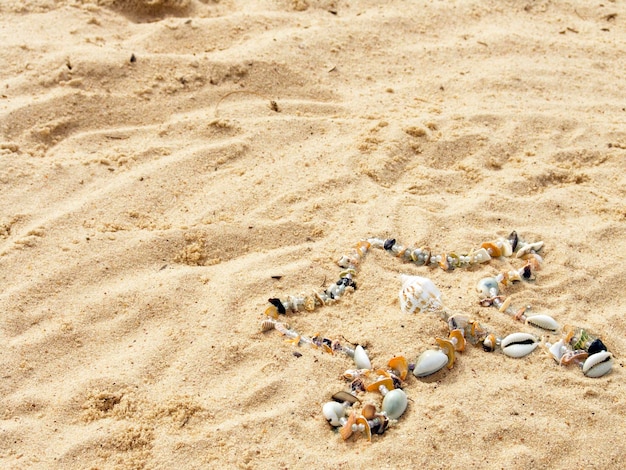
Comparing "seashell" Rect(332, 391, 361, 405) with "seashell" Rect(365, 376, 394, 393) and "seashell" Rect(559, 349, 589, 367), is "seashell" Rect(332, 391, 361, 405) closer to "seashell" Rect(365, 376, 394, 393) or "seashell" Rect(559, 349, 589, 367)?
"seashell" Rect(365, 376, 394, 393)

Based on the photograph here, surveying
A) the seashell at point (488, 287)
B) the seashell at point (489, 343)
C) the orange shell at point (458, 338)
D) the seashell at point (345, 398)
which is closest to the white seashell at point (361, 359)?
the seashell at point (345, 398)

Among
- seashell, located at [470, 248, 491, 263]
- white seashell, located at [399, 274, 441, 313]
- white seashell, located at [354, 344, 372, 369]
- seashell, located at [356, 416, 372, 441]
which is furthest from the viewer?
seashell, located at [470, 248, 491, 263]

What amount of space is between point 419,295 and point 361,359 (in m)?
0.37

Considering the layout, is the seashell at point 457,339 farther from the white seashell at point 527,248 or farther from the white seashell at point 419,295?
the white seashell at point 527,248

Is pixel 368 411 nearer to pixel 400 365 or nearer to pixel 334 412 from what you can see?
pixel 334 412

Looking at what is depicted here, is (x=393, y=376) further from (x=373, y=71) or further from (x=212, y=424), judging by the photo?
(x=373, y=71)

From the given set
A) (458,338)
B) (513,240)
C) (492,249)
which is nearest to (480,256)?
(492,249)

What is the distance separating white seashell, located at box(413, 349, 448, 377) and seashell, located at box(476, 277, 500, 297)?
0.46 meters

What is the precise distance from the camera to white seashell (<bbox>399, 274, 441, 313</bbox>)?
2.63m

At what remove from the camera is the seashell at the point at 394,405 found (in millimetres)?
2303

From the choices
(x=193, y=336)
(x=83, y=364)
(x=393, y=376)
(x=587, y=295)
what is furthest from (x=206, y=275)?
(x=587, y=295)

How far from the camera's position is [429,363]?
2.44 m

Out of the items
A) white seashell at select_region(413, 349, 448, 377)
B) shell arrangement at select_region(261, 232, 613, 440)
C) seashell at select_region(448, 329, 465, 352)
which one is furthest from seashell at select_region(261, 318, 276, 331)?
seashell at select_region(448, 329, 465, 352)

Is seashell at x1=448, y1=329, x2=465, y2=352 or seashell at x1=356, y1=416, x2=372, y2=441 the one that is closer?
seashell at x1=356, y1=416, x2=372, y2=441
